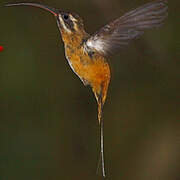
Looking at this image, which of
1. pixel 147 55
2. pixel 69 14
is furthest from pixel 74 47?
pixel 147 55

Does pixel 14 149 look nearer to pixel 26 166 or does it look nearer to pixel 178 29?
pixel 26 166

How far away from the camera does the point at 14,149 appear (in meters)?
2.10

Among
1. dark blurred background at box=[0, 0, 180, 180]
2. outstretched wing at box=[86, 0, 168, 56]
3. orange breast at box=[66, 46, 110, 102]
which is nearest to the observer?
outstretched wing at box=[86, 0, 168, 56]

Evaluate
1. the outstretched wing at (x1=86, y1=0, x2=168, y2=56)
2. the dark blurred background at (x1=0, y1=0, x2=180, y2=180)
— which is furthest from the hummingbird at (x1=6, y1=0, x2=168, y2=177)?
the dark blurred background at (x1=0, y1=0, x2=180, y2=180)

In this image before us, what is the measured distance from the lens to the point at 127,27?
1.03 metres

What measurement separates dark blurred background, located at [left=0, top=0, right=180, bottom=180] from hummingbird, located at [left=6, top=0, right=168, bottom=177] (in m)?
0.86

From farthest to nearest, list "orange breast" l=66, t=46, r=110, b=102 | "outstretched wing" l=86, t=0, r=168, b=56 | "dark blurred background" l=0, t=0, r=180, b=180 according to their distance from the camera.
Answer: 1. "dark blurred background" l=0, t=0, r=180, b=180
2. "orange breast" l=66, t=46, r=110, b=102
3. "outstretched wing" l=86, t=0, r=168, b=56

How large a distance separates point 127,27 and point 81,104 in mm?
1188

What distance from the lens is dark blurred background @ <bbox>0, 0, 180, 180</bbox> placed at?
6.75 ft

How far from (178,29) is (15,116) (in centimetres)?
96

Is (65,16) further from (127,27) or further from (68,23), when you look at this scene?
(127,27)

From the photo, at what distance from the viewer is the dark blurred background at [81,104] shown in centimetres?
206

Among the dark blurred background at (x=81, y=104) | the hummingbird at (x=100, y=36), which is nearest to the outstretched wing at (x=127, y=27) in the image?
the hummingbird at (x=100, y=36)

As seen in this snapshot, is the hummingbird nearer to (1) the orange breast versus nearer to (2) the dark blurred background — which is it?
(1) the orange breast
